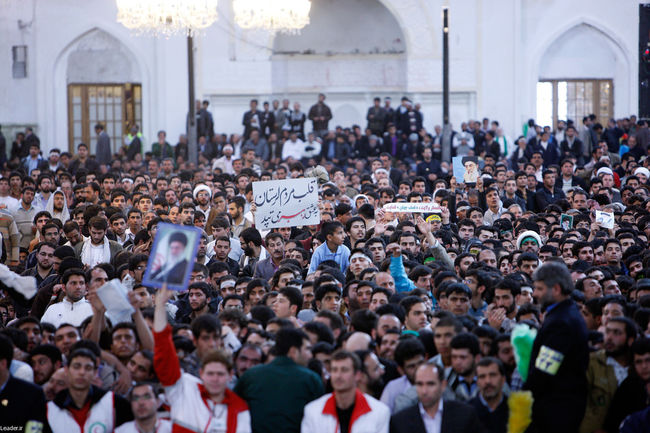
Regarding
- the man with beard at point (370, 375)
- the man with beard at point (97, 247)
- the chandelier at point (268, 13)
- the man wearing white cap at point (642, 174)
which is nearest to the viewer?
the man with beard at point (370, 375)

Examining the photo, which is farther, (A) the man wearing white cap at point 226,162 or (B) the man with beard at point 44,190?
(A) the man wearing white cap at point 226,162

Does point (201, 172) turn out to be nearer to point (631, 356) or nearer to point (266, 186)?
point (266, 186)

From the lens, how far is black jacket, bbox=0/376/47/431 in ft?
22.1

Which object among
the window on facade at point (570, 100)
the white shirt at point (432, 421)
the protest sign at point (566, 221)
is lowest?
the white shirt at point (432, 421)

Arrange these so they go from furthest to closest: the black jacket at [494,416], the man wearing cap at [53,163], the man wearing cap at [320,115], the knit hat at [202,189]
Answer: the man wearing cap at [320,115]
the man wearing cap at [53,163]
the knit hat at [202,189]
the black jacket at [494,416]

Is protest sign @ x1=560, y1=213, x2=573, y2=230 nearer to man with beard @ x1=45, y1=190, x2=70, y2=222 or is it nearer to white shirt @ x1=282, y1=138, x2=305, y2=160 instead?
man with beard @ x1=45, y1=190, x2=70, y2=222

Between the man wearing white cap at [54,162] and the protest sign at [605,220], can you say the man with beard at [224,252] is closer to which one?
the protest sign at [605,220]

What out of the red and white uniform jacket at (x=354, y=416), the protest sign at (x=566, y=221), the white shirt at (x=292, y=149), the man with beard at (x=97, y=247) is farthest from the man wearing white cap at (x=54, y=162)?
the red and white uniform jacket at (x=354, y=416)

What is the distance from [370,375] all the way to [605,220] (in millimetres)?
6928

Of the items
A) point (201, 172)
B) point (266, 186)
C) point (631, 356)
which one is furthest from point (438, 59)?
point (631, 356)

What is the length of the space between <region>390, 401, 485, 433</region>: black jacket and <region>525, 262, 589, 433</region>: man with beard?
0.38 m

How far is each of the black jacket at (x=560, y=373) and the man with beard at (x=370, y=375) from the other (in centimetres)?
97

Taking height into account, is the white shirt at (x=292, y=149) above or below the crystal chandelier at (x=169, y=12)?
below

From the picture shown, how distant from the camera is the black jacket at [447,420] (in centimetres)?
650
